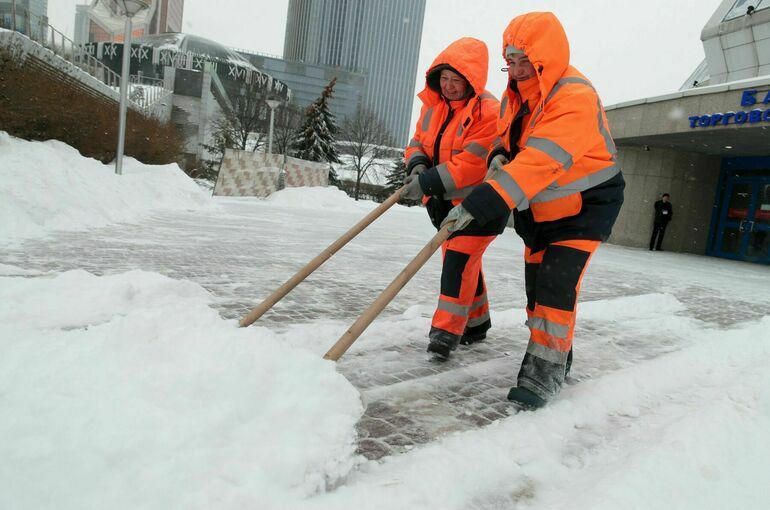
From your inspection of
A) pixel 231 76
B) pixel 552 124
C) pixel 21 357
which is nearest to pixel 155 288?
pixel 21 357

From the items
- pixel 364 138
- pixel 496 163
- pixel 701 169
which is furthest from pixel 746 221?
pixel 364 138

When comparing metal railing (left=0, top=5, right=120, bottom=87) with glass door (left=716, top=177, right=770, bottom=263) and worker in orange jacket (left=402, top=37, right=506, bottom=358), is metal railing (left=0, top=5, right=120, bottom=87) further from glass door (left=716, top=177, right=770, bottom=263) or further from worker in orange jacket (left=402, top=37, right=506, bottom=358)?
glass door (left=716, top=177, right=770, bottom=263)

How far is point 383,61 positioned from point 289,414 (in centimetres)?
12719

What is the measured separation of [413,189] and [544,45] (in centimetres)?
99

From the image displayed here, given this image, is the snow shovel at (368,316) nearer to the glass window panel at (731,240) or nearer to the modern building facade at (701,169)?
the modern building facade at (701,169)

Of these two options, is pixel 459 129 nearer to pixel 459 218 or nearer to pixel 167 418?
pixel 459 218

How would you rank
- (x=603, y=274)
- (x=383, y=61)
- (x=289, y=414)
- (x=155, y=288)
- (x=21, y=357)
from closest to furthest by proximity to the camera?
(x=289, y=414) → (x=21, y=357) → (x=155, y=288) → (x=603, y=274) → (x=383, y=61)

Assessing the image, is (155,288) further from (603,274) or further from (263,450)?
(603,274)

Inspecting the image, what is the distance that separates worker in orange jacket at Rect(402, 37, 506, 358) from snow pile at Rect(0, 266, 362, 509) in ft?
3.82

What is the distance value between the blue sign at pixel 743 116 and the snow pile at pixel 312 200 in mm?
10912

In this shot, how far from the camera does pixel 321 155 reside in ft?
111

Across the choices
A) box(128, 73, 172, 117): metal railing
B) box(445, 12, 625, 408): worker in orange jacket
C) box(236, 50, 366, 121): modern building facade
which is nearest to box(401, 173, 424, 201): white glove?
box(445, 12, 625, 408): worker in orange jacket

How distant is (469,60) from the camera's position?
2.83 meters

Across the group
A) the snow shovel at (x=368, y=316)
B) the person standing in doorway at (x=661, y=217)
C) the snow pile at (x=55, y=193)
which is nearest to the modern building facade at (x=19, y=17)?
the snow pile at (x=55, y=193)
